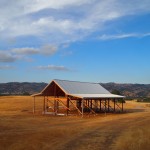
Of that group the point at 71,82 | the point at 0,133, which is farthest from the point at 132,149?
the point at 71,82

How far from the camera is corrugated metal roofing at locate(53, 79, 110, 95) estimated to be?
1587 inches

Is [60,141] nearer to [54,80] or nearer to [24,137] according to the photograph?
[24,137]

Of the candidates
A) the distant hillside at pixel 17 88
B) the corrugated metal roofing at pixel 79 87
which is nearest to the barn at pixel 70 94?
the corrugated metal roofing at pixel 79 87

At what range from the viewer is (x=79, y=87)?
1708 inches

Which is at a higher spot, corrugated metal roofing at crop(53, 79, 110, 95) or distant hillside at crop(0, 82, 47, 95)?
distant hillside at crop(0, 82, 47, 95)

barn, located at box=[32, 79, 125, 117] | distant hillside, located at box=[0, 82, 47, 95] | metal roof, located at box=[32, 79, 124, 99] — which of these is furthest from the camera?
distant hillside, located at box=[0, 82, 47, 95]

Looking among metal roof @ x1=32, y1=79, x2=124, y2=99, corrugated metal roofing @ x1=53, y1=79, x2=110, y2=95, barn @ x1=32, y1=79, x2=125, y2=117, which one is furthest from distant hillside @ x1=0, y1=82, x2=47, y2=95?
barn @ x1=32, y1=79, x2=125, y2=117

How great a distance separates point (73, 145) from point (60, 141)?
4.49ft

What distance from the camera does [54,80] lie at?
4062cm

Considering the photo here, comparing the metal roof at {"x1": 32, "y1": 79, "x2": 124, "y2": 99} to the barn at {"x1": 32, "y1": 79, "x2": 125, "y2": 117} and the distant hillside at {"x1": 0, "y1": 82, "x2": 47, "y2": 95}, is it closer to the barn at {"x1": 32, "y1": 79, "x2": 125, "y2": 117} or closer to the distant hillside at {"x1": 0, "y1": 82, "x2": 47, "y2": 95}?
the barn at {"x1": 32, "y1": 79, "x2": 125, "y2": 117}

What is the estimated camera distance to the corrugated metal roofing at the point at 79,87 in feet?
132

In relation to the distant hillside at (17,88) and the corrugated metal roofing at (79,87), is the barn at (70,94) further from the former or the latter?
the distant hillside at (17,88)

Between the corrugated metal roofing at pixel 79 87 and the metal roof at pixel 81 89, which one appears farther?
the corrugated metal roofing at pixel 79 87

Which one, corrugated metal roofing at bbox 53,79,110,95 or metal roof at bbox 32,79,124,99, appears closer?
metal roof at bbox 32,79,124,99
